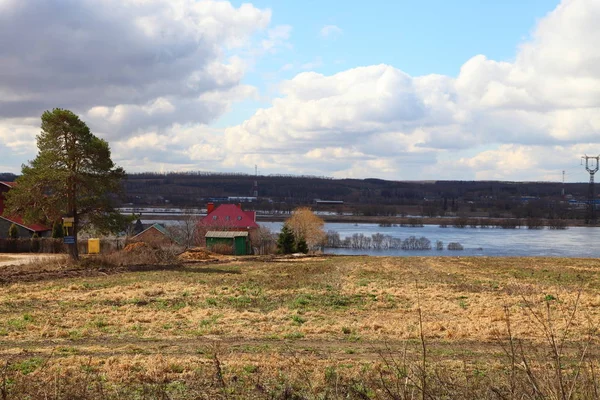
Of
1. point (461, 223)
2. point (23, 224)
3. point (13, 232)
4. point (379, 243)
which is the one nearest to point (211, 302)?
point (13, 232)

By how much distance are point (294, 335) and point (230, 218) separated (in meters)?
44.6

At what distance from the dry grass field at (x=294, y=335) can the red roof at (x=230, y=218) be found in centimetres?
2890

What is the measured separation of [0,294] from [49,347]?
887cm

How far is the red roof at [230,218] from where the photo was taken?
54.0 metres

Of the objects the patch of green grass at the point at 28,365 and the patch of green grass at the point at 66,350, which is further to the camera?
the patch of green grass at the point at 66,350

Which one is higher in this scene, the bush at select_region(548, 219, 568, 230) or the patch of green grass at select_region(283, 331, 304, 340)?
the patch of green grass at select_region(283, 331, 304, 340)

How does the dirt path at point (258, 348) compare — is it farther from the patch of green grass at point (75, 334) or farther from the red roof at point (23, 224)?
the red roof at point (23, 224)

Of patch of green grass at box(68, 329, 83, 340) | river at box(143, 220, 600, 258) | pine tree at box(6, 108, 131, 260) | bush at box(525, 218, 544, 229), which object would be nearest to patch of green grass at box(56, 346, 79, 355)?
patch of green grass at box(68, 329, 83, 340)

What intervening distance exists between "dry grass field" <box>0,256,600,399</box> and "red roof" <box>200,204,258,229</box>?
28905 millimetres

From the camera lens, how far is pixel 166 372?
8.24 metres

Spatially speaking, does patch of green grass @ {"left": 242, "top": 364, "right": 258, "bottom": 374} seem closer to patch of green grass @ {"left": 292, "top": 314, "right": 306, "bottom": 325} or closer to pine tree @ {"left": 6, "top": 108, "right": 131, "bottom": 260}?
patch of green grass @ {"left": 292, "top": 314, "right": 306, "bottom": 325}

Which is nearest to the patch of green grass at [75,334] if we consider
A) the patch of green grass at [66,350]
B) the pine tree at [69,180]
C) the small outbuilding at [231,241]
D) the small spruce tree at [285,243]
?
the patch of green grass at [66,350]

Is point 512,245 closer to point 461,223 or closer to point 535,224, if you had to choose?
point 461,223

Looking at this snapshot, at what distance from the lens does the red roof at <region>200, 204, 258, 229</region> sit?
54.0 meters
